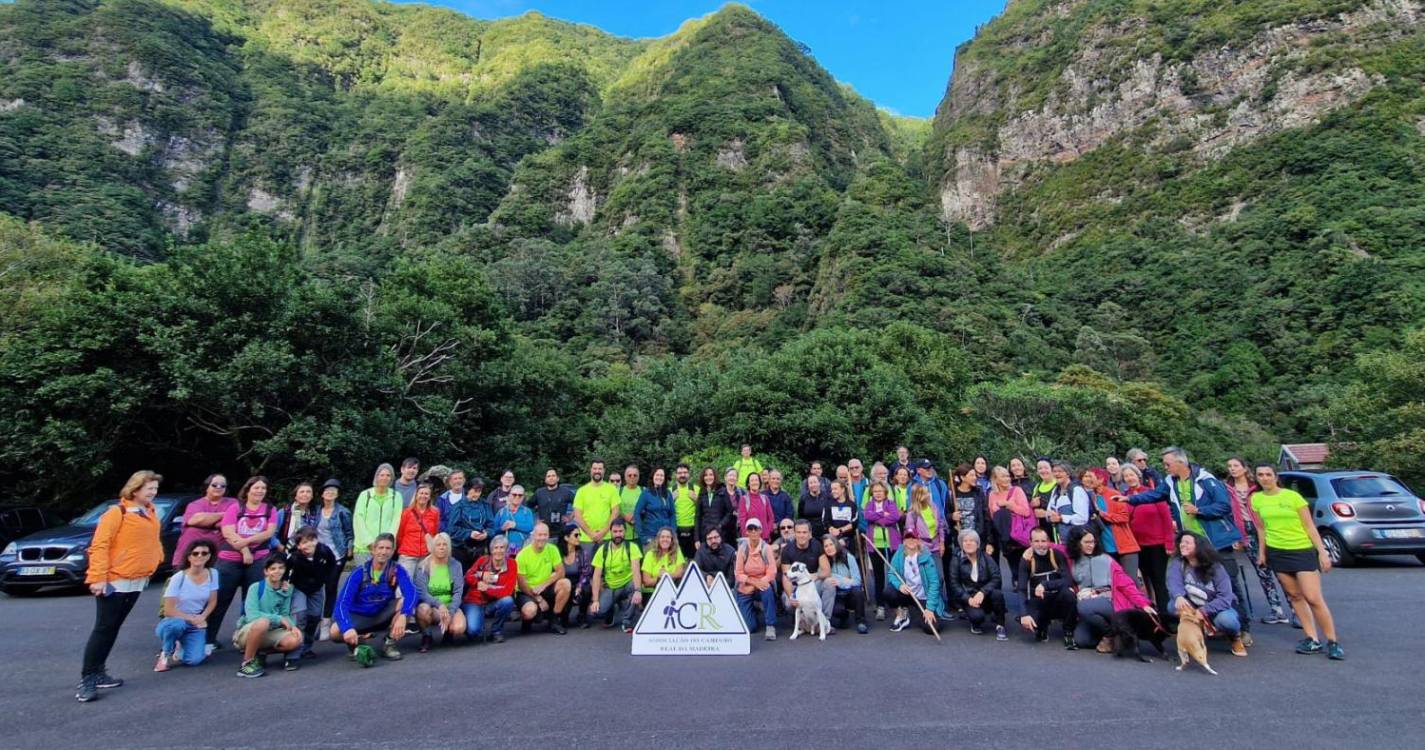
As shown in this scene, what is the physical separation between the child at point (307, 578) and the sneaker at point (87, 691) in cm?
137

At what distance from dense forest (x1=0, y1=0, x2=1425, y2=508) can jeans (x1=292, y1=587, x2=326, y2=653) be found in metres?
9.00

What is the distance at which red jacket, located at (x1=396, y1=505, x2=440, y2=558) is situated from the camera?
6.51 metres

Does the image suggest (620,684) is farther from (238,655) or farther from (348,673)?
(238,655)

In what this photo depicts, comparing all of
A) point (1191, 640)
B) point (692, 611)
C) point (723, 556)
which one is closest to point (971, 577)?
point (1191, 640)

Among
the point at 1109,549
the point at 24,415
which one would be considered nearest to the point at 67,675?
the point at 1109,549

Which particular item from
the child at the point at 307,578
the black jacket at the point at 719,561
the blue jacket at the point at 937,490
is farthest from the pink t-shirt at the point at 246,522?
the blue jacket at the point at 937,490

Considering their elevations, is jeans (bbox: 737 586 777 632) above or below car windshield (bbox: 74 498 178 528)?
below

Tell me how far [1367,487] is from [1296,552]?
646 cm

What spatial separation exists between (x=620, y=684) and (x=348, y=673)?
2.39 meters

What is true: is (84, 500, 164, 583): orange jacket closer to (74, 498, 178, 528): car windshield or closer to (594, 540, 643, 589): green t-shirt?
(594, 540, 643, 589): green t-shirt

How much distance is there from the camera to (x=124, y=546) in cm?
508

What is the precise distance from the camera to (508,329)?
24031 mm

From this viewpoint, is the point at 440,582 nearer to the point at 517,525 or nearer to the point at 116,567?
the point at 517,525

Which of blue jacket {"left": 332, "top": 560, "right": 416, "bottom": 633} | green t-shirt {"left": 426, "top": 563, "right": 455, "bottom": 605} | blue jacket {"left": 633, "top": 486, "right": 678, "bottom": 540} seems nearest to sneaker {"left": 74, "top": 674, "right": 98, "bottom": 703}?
blue jacket {"left": 332, "top": 560, "right": 416, "bottom": 633}
